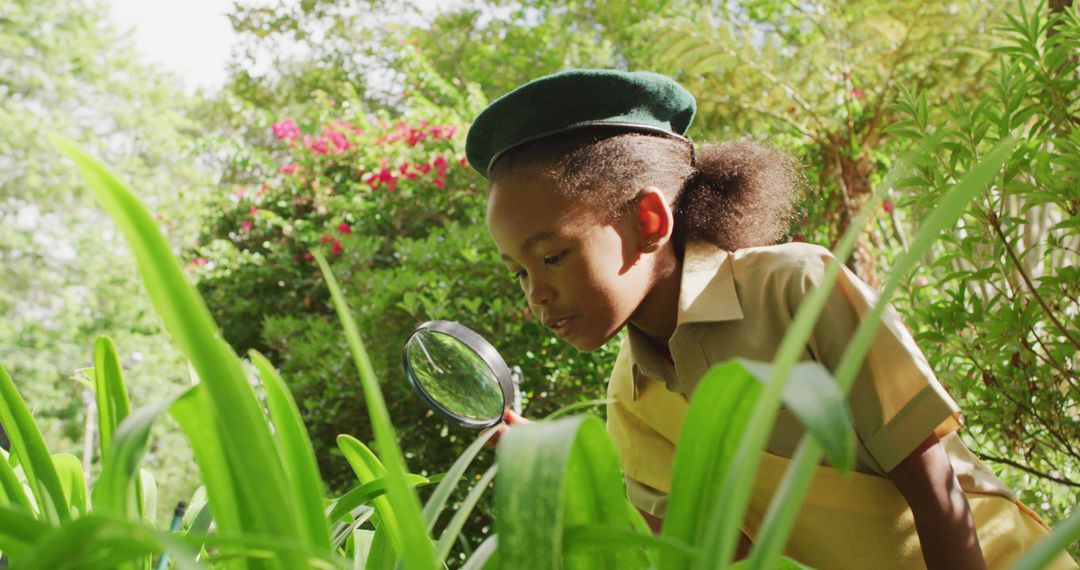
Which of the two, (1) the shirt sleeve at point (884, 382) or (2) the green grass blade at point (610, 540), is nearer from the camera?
(2) the green grass blade at point (610, 540)

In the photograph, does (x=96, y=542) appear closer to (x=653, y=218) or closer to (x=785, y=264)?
(x=785, y=264)

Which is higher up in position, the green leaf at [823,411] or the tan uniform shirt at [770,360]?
the green leaf at [823,411]

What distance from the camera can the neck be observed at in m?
1.70

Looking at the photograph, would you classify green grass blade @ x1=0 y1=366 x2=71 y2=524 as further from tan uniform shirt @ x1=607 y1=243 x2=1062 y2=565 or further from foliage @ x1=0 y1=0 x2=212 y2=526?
foliage @ x1=0 y1=0 x2=212 y2=526

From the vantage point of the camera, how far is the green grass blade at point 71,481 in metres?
0.92

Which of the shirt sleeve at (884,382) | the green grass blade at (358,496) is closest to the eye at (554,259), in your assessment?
the shirt sleeve at (884,382)

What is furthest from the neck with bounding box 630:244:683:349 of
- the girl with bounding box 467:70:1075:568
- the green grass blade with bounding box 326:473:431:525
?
the green grass blade with bounding box 326:473:431:525

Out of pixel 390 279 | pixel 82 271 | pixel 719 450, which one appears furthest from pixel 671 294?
pixel 82 271

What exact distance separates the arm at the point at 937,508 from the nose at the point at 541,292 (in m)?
0.63

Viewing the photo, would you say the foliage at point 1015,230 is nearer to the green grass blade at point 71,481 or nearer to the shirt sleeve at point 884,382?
the shirt sleeve at point 884,382

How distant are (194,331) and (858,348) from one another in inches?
14.0

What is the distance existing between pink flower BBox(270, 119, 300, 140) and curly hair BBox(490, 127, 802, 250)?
598 cm

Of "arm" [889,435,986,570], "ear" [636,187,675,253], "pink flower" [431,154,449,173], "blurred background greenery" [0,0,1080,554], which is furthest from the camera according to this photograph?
"pink flower" [431,154,449,173]

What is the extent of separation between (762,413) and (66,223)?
69.3 feet
